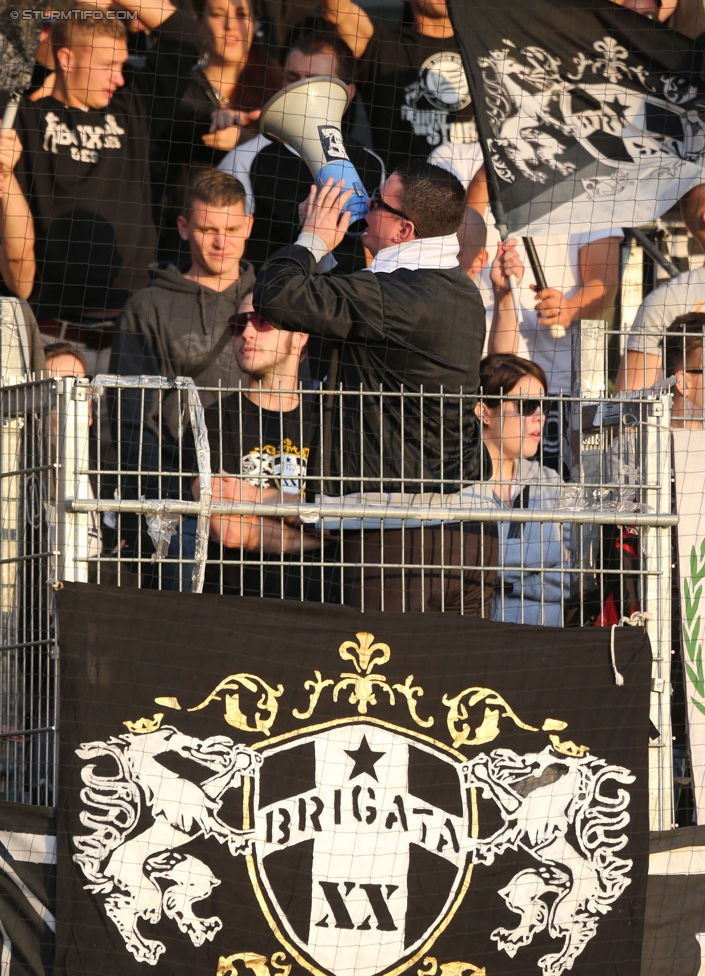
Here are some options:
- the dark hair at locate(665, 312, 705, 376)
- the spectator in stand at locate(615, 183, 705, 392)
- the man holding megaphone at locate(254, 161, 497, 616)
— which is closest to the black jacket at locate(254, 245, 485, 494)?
the man holding megaphone at locate(254, 161, 497, 616)

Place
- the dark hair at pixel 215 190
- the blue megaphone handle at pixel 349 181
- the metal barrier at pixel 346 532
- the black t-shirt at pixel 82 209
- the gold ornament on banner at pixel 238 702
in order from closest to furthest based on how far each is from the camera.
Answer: the gold ornament on banner at pixel 238 702
the metal barrier at pixel 346 532
the blue megaphone handle at pixel 349 181
the dark hair at pixel 215 190
the black t-shirt at pixel 82 209

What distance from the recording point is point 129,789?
439cm

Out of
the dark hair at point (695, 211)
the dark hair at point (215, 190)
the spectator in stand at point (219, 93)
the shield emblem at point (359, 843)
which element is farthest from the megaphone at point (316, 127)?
the shield emblem at point (359, 843)

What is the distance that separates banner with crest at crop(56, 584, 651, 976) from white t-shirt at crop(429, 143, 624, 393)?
3.00 meters

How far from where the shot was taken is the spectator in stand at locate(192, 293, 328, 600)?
469 centimetres

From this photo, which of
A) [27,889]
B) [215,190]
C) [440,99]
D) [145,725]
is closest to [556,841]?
[145,725]

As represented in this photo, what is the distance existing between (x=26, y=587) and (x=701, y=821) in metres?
2.40

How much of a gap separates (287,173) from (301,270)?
7.90ft

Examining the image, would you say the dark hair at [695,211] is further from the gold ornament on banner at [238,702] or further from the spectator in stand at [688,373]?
the gold ornament on banner at [238,702]

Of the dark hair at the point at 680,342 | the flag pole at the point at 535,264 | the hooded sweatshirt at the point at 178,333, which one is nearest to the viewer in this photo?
the dark hair at the point at 680,342

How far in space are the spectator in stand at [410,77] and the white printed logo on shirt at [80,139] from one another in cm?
137

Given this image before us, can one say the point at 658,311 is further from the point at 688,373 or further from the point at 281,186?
the point at 281,186

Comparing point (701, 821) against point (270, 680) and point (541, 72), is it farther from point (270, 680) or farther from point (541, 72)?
point (541, 72)

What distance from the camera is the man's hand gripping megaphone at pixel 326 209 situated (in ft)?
18.4
